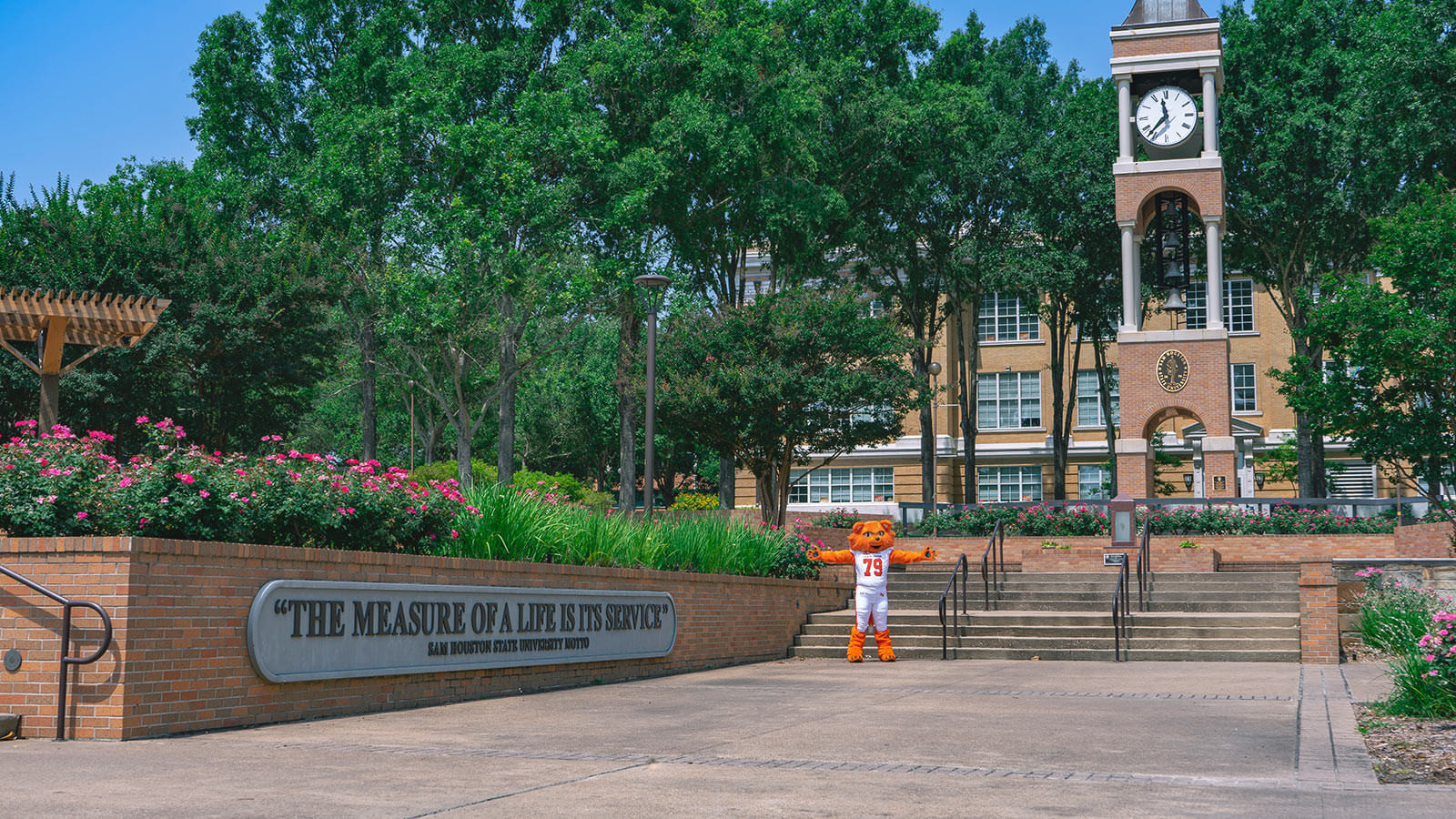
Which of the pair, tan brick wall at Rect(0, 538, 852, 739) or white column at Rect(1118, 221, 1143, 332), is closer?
tan brick wall at Rect(0, 538, 852, 739)

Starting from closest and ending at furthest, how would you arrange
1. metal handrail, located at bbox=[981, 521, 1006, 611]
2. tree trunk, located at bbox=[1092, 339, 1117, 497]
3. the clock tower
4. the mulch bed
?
the mulch bed → metal handrail, located at bbox=[981, 521, 1006, 611] → the clock tower → tree trunk, located at bbox=[1092, 339, 1117, 497]

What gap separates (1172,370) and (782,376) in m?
10.1

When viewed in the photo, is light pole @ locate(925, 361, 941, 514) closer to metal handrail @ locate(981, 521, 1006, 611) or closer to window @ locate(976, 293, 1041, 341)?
window @ locate(976, 293, 1041, 341)

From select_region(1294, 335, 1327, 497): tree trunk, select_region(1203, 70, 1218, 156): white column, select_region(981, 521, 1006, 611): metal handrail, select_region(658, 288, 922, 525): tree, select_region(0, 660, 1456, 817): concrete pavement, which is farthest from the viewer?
select_region(1294, 335, 1327, 497): tree trunk

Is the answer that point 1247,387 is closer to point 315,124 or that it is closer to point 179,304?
point 315,124

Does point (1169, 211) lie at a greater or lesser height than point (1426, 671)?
greater

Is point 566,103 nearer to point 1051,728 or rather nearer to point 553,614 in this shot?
point 553,614

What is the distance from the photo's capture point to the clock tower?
30750 mm

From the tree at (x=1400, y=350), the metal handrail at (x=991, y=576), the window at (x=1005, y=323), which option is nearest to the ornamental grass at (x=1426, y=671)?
the metal handrail at (x=991, y=576)

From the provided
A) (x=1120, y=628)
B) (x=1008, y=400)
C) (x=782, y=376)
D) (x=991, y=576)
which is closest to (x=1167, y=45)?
(x=782, y=376)

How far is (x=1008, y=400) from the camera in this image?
171ft

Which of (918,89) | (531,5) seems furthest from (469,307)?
(918,89)

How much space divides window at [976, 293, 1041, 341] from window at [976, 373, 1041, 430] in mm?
1526

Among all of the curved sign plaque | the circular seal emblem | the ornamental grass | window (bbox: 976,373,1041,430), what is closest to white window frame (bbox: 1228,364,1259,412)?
window (bbox: 976,373,1041,430)
